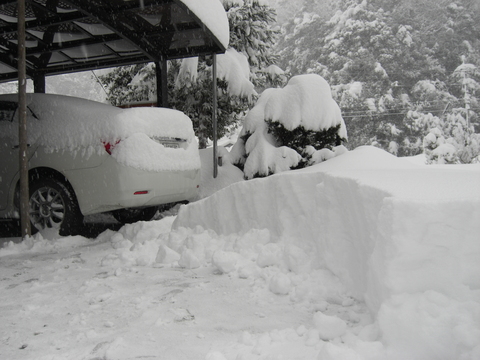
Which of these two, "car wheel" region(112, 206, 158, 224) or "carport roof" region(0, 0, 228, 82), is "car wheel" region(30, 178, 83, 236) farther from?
"carport roof" region(0, 0, 228, 82)

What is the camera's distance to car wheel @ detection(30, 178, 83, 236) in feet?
14.3

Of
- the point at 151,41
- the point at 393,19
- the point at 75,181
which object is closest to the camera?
the point at 75,181

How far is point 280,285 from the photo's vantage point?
8.68 feet

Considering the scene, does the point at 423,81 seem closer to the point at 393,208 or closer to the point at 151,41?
the point at 151,41

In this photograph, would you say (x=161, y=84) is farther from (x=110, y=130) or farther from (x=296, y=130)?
(x=110, y=130)

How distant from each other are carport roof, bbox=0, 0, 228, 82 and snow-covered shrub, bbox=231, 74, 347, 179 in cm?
140

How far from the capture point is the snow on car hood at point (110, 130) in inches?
163

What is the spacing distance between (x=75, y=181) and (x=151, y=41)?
336cm

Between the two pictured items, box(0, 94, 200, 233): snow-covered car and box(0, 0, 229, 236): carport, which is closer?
box(0, 94, 200, 233): snow-covered car

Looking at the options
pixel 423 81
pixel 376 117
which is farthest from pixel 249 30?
pixel 423 81

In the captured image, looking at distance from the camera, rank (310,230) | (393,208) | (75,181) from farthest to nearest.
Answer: (75,181)
(310,230)
(393,208)

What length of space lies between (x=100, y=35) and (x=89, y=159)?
3202 millimetres

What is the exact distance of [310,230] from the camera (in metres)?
3.10

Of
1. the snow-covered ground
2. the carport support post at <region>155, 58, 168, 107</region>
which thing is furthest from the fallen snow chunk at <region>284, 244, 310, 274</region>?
the carport support post at <region>155, 58, 168, 107</region>
